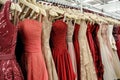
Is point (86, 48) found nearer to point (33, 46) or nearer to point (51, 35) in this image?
point (51, 35)

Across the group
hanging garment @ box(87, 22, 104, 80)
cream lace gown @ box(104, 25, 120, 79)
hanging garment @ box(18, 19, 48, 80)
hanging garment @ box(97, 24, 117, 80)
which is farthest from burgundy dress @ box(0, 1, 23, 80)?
cream lace gown @ box(104, 25, 120, 79)

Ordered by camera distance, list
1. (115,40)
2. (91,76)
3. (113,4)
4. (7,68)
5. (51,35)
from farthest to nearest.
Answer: (113,4)
(115,40)
(91,76)
(51,35)
(7,68)

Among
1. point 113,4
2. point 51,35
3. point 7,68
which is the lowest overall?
point 7,68

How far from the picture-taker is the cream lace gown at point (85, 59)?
1.69m

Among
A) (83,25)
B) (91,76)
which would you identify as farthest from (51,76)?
(83,25)

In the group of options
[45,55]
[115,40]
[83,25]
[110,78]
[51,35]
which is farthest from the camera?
[115,40]

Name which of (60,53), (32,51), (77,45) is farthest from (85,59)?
(32,51)

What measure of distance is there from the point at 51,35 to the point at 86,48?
15.7 inches

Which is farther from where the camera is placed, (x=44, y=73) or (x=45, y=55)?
(x=45, y=55)

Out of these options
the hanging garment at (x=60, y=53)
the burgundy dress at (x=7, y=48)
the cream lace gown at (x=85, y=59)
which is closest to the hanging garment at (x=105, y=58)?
the cream lace gown at (x=85, y=59)

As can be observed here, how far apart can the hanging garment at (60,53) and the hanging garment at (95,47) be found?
1.39ft

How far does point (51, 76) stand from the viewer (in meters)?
1.34

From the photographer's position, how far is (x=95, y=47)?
6.51 feet

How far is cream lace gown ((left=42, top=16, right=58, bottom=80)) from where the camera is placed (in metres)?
1.35
